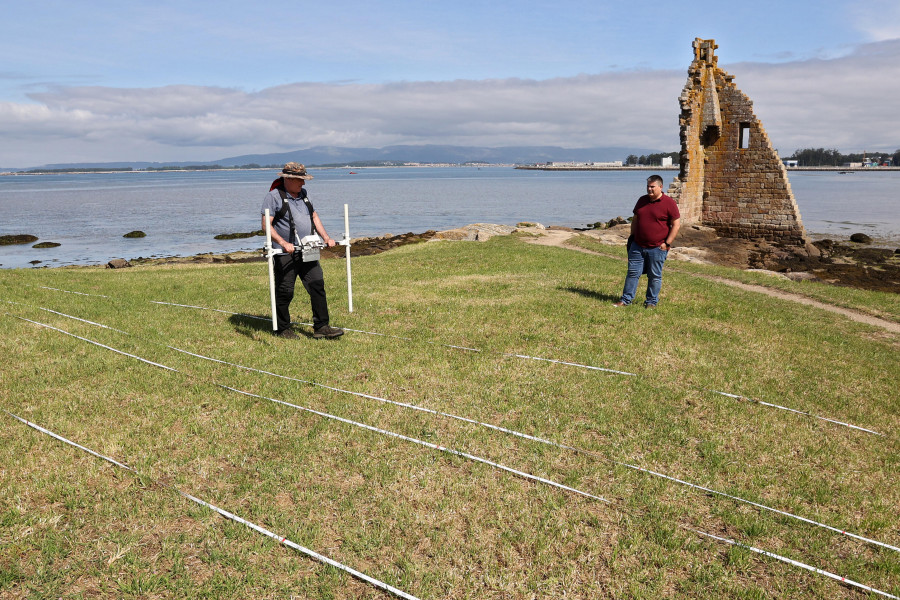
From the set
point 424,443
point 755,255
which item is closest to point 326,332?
point 424,443

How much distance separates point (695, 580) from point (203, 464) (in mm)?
Result: 3748

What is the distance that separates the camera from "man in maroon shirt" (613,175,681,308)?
9922 millimetres

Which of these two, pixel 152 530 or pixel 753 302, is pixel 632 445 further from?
pixel 753 302

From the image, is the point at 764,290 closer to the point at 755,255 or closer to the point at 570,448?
the point at 570,448

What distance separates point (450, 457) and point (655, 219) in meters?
6.36

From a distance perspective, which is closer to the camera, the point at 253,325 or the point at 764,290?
the point at 253,325

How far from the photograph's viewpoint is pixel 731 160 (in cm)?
2764

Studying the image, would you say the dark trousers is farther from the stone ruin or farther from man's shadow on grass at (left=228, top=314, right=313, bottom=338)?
the stone ruin

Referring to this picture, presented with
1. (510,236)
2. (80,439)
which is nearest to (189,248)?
(510,236)

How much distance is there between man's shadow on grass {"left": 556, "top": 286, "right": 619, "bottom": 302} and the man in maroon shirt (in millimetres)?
766

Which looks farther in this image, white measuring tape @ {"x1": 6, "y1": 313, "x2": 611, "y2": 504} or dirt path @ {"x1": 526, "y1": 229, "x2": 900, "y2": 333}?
dirt path @ {"x1": 526, "y1": 229, "x2": 900, "y2": 333}

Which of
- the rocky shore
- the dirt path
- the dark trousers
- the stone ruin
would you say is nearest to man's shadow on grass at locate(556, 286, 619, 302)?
the dirt path

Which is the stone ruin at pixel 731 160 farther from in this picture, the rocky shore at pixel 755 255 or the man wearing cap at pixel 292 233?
the man wearing cap at pixel 292 233

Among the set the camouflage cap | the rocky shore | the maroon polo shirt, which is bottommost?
the rocky shore
